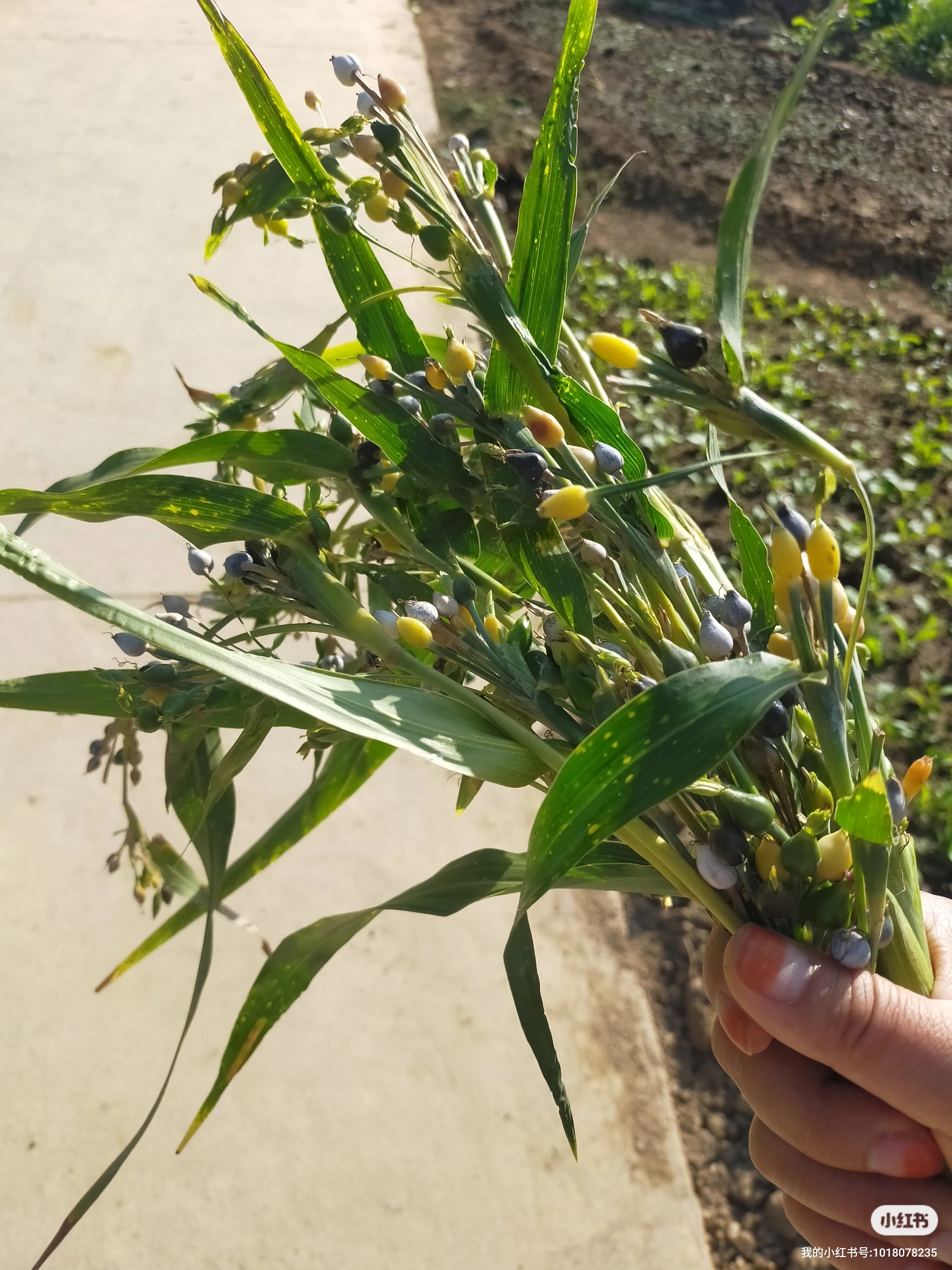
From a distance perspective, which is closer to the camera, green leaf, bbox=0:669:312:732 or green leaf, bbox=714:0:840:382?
green leaf, bbox=714:0:840:382

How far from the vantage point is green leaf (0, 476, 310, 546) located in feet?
1.68

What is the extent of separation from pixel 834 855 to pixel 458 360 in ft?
1.09

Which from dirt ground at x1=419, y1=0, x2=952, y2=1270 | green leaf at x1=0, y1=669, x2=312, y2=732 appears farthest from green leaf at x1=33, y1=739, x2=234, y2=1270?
dirt ground at x1=419, y1=0, x2=952, y2=1270

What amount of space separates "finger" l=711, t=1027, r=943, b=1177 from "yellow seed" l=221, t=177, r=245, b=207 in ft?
2.33

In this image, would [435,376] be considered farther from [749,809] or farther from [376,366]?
[749,809]

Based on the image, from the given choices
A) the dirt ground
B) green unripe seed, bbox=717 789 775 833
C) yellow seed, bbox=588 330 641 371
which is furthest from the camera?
the dirt ground

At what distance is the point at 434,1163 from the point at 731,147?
335cm

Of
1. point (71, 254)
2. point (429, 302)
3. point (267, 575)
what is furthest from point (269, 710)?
point (71, 254)

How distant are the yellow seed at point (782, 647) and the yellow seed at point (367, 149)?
34cm

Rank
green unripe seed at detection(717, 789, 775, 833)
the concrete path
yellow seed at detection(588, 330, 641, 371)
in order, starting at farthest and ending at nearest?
the concrete path < green unripe seed at detection(717, 789, 775, 833) < yellow seed at detection(588, 330, 641, 371)

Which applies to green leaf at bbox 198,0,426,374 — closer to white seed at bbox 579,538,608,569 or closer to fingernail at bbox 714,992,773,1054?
white seed at bbox 579,538,608,569

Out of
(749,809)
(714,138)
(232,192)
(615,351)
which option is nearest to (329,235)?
(232,192)

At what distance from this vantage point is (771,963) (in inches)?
21.3

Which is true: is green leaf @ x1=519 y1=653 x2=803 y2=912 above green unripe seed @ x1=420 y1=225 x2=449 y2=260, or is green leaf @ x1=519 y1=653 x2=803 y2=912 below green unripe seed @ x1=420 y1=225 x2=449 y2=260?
below
